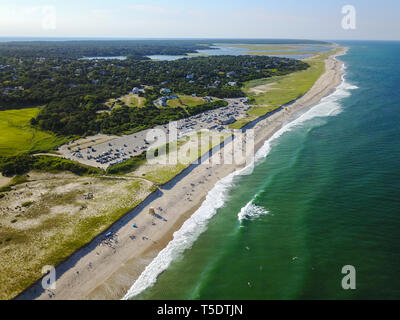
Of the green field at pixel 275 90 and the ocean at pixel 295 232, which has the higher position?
the green field at pixel 275 90

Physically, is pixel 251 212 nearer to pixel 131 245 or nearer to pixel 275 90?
pixel 131 245

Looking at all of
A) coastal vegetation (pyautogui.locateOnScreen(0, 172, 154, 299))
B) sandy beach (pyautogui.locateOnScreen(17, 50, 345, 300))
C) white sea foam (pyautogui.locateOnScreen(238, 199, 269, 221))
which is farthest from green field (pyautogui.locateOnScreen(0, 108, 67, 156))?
white sea foam (pyautogui.locateOnScreen(238, 199, 269, 221))

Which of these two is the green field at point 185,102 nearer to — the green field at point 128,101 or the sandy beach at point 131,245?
the green field at point 128,101

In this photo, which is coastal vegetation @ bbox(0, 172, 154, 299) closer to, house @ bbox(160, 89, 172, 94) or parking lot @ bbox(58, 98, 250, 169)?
parking lot @ bbox(58, 98, 250, 169)

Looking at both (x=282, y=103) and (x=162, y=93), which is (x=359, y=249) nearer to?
(x=282, y=103)

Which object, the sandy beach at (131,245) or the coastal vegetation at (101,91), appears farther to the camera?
the coastal vegetation at (101,91)

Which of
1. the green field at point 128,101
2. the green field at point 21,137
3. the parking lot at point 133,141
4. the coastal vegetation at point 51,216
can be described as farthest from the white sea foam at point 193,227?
the green field at point 128,101

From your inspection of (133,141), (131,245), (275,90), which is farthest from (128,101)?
(131,245)

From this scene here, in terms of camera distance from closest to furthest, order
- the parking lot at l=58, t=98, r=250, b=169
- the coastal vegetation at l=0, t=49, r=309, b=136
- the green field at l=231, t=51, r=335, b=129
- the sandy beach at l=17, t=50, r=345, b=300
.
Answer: the sandy beach at l=17, t=50, r=345, b=300 < the parking lot at l=58, t=98, r=250, b=169 < the coastal vegetation at l=0, t=49, r=309, b=136 < the green field at l=231, t=51, r=335, b=129
